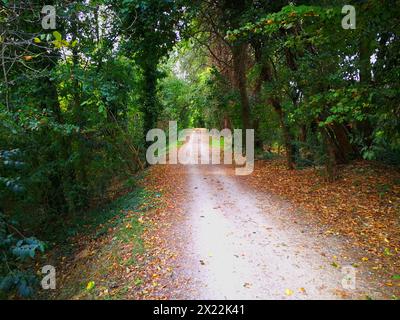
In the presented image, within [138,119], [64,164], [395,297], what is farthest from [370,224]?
[138,119]

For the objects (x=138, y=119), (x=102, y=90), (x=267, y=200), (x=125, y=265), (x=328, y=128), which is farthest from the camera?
(x=138, y=119)

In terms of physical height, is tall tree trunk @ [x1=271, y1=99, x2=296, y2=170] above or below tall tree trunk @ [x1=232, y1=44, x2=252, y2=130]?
below

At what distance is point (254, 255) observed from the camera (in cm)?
566

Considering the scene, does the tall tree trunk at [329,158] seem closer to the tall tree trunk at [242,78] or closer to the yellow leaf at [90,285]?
the tall tree trunk at [242,78]

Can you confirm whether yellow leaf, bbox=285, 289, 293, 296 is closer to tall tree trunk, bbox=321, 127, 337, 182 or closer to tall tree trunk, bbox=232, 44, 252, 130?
tall tree trunk, bbox=321, 127, 337, 182

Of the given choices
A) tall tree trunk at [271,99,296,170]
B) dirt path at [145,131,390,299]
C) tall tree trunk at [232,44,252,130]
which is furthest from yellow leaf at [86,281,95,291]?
tall tree trunk at [232,44,252,130]

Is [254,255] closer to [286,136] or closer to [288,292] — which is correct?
[288,292]

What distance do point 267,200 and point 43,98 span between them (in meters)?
8.06

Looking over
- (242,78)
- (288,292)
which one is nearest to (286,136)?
(242,78)

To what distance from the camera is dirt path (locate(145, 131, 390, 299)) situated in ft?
15.1

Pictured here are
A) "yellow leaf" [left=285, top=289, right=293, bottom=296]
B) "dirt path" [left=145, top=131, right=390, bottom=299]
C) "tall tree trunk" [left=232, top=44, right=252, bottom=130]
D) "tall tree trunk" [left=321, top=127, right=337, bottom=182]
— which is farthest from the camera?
"tall tree trunk" [left=232, top=44, right=252, bottom=130]

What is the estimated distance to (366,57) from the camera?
6.73 m

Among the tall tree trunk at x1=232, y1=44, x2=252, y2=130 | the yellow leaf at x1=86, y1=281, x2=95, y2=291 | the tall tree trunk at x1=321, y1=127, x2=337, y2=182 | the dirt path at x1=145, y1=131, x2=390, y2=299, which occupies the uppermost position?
the tall tree trunk at x1=232, y1=44, x2=252, y2=130

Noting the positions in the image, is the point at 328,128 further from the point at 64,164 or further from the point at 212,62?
the point at 212,62
